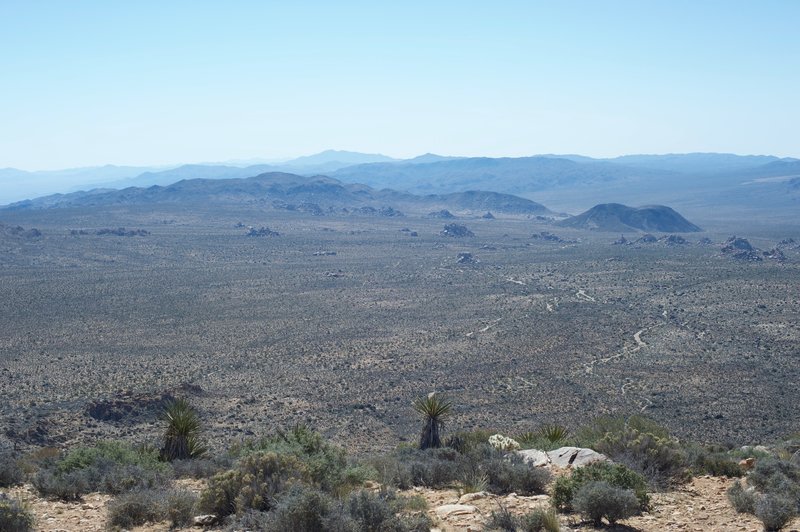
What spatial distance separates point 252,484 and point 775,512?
6.17 m

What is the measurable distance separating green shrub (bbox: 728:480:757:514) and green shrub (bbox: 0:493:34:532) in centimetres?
864

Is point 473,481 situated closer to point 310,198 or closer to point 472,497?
point 472,497

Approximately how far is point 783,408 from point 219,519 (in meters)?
26.1

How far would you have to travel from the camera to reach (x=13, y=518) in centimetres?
881

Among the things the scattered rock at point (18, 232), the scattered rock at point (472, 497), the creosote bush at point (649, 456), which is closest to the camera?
the scattered rock at point (472, 497)

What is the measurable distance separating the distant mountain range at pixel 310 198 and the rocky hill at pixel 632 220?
81.8 ft

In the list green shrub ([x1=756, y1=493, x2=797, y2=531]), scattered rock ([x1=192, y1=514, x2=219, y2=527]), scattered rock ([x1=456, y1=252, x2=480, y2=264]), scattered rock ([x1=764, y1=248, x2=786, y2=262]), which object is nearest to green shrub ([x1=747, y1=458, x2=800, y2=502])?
green shrub ([x1=756, y1=493, x2=797, y2=531])

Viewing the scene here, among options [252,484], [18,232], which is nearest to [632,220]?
[18,232]

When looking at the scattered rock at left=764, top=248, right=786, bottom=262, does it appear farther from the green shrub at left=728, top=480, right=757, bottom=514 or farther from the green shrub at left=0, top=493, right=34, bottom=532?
the green shrub at left=0, top=493, right=34, bottom=532

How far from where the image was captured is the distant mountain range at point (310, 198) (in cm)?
15662

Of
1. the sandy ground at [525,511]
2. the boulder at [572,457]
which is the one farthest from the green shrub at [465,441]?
the sandy ground at [525,511]

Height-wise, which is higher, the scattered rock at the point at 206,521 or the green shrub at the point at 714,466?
the scattered rock at the point at 206,521

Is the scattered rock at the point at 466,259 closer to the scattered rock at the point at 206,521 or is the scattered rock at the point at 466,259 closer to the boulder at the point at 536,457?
the boulder at the point at 536,457

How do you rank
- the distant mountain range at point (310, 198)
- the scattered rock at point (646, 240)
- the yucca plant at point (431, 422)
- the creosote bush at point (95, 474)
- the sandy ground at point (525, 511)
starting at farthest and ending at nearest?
1. the distant mountain range at point (310, 198)
2. the scattered rock at point (646, 240)
3. the yucca plant at point (431, 422)
4. the creosote bush at point (95, 474)
5. the sandy ground at point (525, 511)
